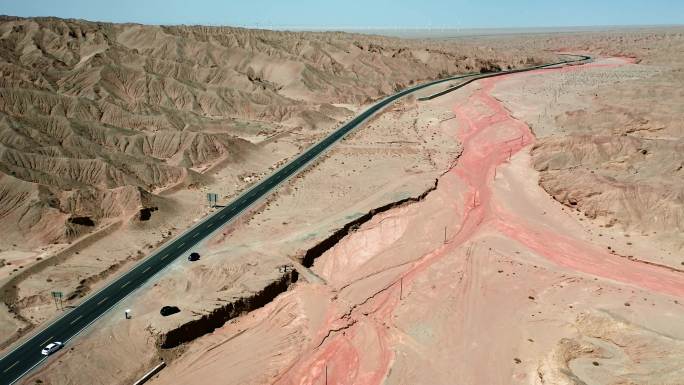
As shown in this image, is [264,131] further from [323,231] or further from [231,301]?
[231,301]

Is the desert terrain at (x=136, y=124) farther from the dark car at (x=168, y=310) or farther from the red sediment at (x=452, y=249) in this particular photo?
the red sediment at (x=452, y=249)

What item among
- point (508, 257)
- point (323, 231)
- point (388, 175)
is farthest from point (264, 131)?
point (508, 257)

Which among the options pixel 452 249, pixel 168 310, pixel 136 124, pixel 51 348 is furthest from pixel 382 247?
pixel 136 124

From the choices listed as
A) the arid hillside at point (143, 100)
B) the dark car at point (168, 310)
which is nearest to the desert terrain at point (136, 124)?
the arid hillside at point (143, 100)

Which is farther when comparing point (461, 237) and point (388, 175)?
point (388, 175)

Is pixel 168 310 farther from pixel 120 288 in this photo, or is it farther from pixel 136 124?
pixel 136 124

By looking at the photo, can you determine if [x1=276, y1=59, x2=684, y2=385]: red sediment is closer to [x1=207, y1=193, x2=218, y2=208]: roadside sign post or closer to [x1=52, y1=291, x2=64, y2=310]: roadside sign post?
[x1=52, y1=291, x2=64, y2=310]: roadside sign post
